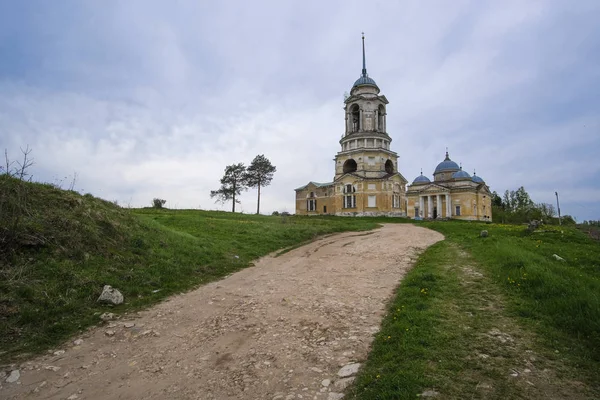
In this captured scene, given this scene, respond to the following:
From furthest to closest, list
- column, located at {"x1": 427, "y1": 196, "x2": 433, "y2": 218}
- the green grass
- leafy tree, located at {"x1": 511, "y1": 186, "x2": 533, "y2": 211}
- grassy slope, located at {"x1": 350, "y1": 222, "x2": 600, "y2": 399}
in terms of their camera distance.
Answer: leafy tree, located at {"x1": 511, "y1": 186, "x2": 533, "y2": 211}
column, located at {"x1": 427, "y1": 196, "x2": 433, "y2": 218}
the green grass
grassy slope, located at {"x1": 350, "y1": 222, "x2": 600, "y2": 399}

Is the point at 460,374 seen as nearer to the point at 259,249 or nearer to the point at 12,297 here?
the point at 12,297

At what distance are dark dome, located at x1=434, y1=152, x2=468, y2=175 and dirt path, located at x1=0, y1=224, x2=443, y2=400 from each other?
5471cm

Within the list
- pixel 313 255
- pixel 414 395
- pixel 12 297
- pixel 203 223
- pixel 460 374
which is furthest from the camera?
pixel 203 223

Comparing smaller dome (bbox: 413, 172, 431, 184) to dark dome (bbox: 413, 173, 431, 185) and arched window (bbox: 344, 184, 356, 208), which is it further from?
arched window (bbox: 344, 184, 356, 208)

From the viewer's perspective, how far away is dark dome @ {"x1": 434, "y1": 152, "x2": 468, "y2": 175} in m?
58.8

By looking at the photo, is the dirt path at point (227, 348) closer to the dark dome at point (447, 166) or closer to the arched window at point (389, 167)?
the arched window at point (389, 167)

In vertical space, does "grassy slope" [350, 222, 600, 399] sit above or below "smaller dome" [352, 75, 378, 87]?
below

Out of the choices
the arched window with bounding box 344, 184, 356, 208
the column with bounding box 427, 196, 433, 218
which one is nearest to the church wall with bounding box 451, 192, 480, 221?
the column with bounding box 427, 196, 433, 218

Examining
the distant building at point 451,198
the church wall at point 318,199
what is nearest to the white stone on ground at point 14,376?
the distant building at point 451,198

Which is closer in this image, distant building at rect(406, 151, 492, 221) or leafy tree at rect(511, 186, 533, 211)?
distant building at rect(406, 151, 492, 221)

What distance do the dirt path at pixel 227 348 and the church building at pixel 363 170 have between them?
44403 mm

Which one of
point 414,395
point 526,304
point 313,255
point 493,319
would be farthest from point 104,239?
point 526,304

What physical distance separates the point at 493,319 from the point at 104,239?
1172 centimetres

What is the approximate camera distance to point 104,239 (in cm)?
1115
